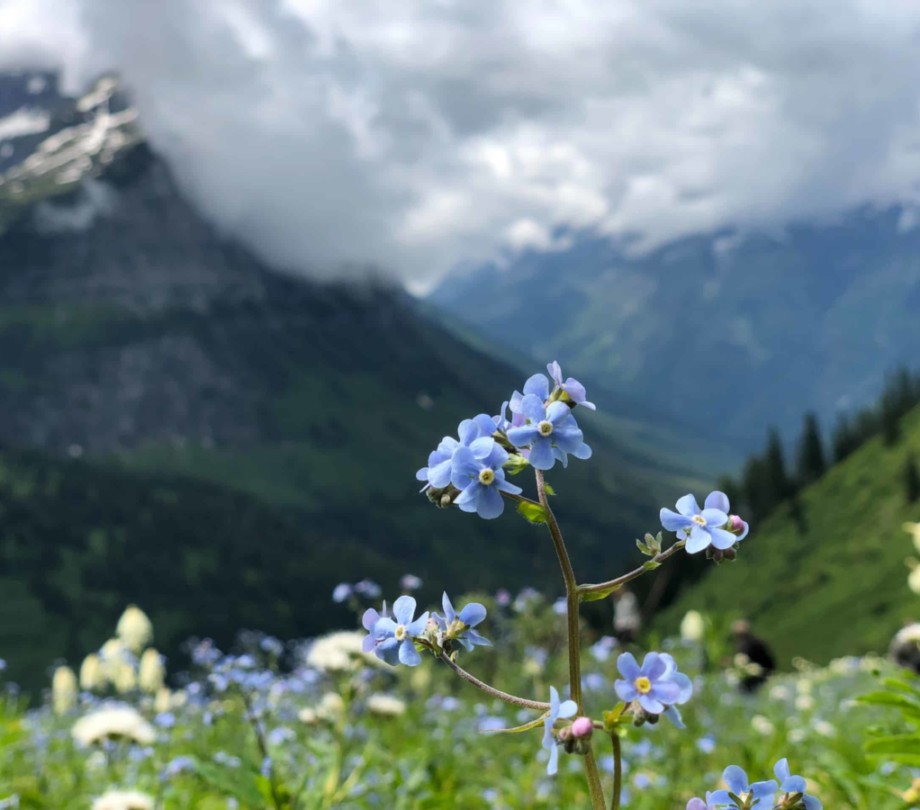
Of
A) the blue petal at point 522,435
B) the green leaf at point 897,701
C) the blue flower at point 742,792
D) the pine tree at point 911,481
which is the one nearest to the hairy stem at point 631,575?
the blue petal at point 522,435

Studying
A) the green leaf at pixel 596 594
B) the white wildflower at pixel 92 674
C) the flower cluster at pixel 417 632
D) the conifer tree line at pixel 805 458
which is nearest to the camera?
the green leaf at pixel 596 594

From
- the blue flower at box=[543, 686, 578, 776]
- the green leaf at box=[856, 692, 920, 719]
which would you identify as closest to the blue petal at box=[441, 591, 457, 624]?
the blue flower at box=[543, 686, 578, 776]

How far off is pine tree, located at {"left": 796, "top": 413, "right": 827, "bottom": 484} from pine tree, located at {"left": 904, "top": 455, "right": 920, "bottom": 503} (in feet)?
74.1

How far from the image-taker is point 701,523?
6.93 ft

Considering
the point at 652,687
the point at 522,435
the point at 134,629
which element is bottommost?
the point at 652,687

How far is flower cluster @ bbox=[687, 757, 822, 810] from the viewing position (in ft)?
6.61

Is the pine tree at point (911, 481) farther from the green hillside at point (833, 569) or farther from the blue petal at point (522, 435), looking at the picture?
the blue petal at point (522, 435)

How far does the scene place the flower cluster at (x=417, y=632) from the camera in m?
2.19

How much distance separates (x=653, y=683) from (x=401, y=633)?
0.61 m

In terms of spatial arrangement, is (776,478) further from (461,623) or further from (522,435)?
(522,435)

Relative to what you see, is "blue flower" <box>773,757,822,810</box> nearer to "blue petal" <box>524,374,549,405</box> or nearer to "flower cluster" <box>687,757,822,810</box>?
"flower cluster" <box>687,757,822,810</box>

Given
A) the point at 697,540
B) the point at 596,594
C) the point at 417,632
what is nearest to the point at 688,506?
the point at 697,540

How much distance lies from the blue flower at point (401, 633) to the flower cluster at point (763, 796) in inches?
28.3

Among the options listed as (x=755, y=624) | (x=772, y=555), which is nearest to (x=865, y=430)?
(x=772, y=555)
